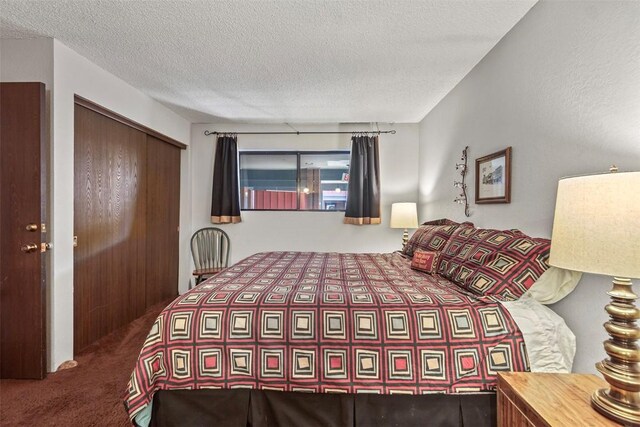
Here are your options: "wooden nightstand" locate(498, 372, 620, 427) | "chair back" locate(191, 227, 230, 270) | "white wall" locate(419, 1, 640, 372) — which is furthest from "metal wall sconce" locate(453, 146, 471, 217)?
"chair back" locate(191, 227, 230, 270)

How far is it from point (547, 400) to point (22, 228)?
10.1 feet

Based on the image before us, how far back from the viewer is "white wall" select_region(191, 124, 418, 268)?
13.0 ft

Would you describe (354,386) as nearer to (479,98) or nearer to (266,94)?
(479,98)

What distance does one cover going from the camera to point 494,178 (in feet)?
6.84

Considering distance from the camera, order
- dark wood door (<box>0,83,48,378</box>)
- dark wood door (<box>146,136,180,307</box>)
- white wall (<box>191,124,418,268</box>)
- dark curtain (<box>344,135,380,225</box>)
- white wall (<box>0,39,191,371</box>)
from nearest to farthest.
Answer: dark wood door (<box>0,83,48,378</box>)
white wall (<box>0,39,191,371</box>)
dark wood door (<box>146,136,180,307</box>)
dark curtain (<box>344,135,380,225</box>)
white wall (<box>191,124,418,268</box>)

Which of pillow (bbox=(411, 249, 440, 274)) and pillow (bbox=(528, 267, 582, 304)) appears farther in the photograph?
pillow (bbox=(411, 249, 440, 274))

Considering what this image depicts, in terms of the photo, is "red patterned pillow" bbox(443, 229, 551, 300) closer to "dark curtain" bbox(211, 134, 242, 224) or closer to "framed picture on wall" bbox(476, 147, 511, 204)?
"framed picture on wall" bbox(476, 147, 511, 204)

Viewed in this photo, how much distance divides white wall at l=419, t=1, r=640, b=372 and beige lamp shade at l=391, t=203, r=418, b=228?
1.03 meters

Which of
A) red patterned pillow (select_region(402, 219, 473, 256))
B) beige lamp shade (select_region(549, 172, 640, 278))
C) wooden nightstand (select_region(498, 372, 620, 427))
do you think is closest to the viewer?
beige lamp shade (select_region(549, 172, 640, 278))

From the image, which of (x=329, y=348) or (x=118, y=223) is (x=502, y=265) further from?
(x=118, y=223)

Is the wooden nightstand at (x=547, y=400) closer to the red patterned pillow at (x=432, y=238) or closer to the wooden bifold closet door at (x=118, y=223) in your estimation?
the red patterned pillow at (x=432, y=238)

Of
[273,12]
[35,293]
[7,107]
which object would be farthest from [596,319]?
[7,107]

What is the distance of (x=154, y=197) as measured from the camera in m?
3.39

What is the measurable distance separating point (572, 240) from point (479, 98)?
6.01ft
